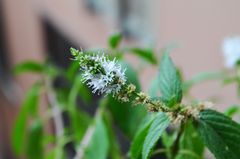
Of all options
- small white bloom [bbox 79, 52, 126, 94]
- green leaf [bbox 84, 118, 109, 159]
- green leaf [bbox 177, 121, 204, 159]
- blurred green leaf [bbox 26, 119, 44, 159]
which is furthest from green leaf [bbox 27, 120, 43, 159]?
small white bloom [bbox 79, 52, 126, 94]

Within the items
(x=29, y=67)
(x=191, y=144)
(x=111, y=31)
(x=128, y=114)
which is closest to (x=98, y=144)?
(x=128, y=114)

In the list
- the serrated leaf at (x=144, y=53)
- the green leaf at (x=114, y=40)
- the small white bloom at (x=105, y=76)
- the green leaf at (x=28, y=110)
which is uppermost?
the serrated leaf at (x=144, y=53)

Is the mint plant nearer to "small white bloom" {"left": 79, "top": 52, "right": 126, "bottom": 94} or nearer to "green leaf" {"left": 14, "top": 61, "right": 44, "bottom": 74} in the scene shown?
"small white bloom" {"left": 79, "top": 52, "right": 126, "bottom": 94}

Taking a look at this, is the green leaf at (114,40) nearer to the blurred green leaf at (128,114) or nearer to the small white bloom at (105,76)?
the blurred green leaf at (128,114)

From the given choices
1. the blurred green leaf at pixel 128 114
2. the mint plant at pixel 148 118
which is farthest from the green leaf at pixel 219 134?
the blurred green leaf at pixel 128 114

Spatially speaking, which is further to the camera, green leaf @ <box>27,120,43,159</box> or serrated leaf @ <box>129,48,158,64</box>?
green leaf @ <box>27,120,43,159</box>

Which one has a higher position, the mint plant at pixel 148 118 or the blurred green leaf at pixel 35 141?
the blurred green leaf at pixel 35 141

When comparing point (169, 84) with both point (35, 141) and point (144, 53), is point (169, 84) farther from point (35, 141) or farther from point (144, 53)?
point (35, 141)
